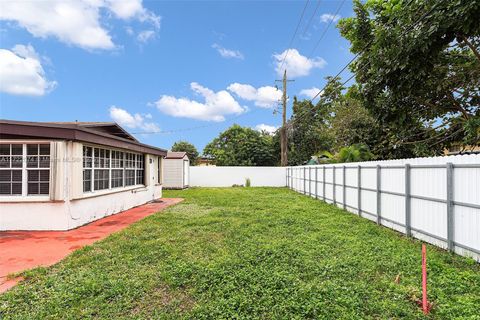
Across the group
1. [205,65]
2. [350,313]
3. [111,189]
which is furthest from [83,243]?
[205,65]

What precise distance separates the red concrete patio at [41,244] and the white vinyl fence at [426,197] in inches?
270

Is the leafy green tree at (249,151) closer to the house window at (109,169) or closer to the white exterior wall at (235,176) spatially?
the white exterior wall at (235,176)

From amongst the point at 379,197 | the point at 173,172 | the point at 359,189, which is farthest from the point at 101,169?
the point at 173,172

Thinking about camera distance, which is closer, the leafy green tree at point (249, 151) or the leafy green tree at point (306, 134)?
the leafy green tree at point (306, 134)

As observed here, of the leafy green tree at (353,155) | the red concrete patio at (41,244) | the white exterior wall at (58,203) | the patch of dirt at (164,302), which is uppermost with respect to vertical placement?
the leafy green tree at (353,155)

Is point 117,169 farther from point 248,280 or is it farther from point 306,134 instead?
point 306,134

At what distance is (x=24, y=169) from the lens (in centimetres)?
708

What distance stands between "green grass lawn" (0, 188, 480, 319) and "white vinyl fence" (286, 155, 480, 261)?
37 centimetres

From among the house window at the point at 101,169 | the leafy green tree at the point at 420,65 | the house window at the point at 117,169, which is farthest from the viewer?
the house window at the point at 117,169

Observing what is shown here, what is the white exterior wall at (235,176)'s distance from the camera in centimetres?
2422

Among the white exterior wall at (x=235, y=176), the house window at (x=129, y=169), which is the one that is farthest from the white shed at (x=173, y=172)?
the house window at (x=129, y=169)

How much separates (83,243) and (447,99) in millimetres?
11508

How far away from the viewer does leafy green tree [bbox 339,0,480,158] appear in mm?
6578

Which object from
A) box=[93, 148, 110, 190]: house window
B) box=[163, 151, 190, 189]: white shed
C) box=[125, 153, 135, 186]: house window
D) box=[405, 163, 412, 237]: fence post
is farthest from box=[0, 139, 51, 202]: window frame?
box=[163, 151, 190, 189]: white shed
